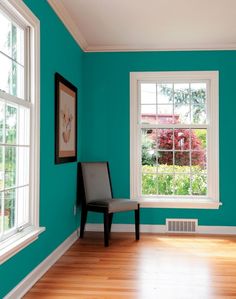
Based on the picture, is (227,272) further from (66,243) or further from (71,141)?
(71,141)

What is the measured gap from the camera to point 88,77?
5406 mm

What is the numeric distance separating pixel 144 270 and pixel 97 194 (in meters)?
1.57

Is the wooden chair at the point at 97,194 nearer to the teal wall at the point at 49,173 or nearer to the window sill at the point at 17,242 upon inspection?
the teal wall at the point at 49,173

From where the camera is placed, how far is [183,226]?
17.1 ft

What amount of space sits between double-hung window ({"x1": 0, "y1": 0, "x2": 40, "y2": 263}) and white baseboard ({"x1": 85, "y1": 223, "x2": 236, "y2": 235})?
2213 mm

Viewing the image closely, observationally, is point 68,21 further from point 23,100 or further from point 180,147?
point 180,147

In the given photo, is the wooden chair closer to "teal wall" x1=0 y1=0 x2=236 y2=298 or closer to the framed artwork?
"teal wall" x1=0 y1=0 x2=236 y2=298

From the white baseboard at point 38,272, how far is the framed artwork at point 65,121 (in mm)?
949

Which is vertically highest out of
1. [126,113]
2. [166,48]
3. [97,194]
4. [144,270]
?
[166,48]

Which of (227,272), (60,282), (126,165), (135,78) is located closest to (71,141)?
(126,165)

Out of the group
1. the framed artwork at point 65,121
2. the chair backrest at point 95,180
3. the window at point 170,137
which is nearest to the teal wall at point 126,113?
the window at point 170,137

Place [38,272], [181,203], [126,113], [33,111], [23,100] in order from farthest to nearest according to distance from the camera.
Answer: [126,113]
[181,203]
[38,272]
[33,111]
[23,100]

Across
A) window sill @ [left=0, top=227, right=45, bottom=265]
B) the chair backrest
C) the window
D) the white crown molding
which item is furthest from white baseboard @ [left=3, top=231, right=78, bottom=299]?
the white crown molding

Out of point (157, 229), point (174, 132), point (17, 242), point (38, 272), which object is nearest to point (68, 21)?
point (174, 132)
